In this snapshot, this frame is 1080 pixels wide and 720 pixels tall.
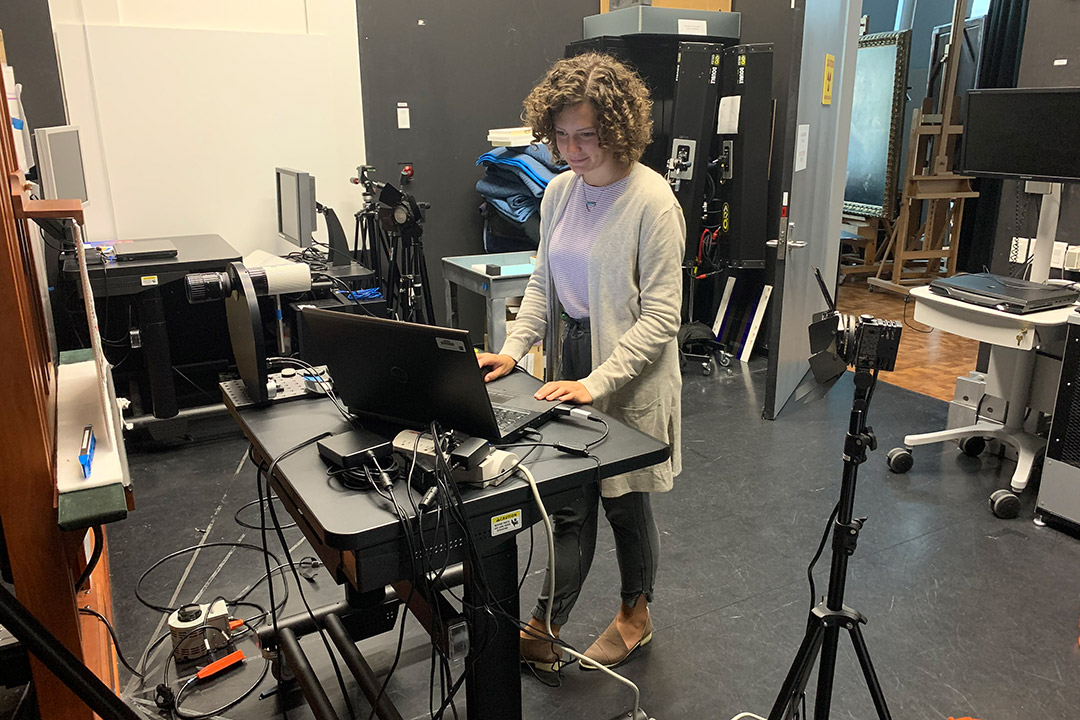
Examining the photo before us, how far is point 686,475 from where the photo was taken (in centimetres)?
333

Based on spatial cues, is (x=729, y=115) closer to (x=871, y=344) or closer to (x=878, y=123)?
(x=878, y=123)

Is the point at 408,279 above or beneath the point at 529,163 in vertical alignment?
beneath

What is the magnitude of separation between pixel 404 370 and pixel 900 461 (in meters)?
2.61

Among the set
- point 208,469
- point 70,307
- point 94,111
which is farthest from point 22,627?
point 94,111

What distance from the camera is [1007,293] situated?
3023mm

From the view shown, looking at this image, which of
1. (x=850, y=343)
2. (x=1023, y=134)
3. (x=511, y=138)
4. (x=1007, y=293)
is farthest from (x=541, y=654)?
(x=511, y=138)

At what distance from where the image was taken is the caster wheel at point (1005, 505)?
9.57 ft

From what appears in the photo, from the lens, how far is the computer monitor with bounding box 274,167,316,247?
3.88 metres

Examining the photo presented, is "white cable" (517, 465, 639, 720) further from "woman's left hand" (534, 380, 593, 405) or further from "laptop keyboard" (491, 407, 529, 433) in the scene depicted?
"woman's left hand" (534, 380, 593, 405)

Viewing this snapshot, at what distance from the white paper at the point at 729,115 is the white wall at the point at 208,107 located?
212 centimetres

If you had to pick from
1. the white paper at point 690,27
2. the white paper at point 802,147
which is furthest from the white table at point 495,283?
the white paper at point 690,27

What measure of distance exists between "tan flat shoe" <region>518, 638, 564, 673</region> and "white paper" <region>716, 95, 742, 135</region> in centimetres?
335

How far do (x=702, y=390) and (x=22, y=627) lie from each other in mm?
3659

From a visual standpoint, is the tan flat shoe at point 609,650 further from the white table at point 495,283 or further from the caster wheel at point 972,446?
the caster wheel at point 972,446
